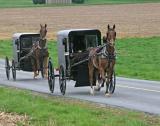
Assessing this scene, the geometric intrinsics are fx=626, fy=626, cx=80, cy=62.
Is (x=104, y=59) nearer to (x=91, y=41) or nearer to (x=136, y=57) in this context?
(x=91, y=41)

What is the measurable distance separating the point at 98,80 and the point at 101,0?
522ft

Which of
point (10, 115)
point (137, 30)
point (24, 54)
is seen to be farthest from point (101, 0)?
point (10, 115)

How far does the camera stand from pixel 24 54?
25766mm

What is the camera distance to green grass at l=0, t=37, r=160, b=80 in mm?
27109

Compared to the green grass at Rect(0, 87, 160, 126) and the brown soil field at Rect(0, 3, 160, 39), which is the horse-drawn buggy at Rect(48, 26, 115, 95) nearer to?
the green grass at Rect(0, 87, 160, 126)

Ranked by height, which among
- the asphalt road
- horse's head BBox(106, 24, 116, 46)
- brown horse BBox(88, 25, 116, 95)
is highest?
horse's head BBox(106, 24, 116, 46)

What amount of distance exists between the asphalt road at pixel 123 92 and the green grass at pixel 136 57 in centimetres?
237

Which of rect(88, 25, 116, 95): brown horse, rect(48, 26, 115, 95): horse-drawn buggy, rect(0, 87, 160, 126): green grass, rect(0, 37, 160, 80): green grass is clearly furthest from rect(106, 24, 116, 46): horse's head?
rect(0, 37, 160, 80): green grass

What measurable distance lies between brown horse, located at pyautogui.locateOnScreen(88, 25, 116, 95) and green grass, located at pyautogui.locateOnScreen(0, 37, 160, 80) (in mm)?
7081

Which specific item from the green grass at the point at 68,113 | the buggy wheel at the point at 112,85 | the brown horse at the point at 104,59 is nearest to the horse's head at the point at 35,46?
the brown horse at the point at 104,59

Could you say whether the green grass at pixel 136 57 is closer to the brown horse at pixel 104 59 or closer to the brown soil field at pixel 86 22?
the brown horse at pixel 104 59

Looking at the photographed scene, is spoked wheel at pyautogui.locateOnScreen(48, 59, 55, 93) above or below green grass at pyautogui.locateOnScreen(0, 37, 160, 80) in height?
above

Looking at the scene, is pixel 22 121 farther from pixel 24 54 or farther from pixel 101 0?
pixel 101 0

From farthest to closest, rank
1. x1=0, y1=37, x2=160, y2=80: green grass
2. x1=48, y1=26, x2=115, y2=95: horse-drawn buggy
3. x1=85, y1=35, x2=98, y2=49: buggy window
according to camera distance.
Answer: x1=0, y1=37, x2=160, y2=80: green grass, x1=85, y1=35, x2=98, y2=49: buggy window, x1=48, y1=26, x2=115, y2=95: horse-drawn buggy
